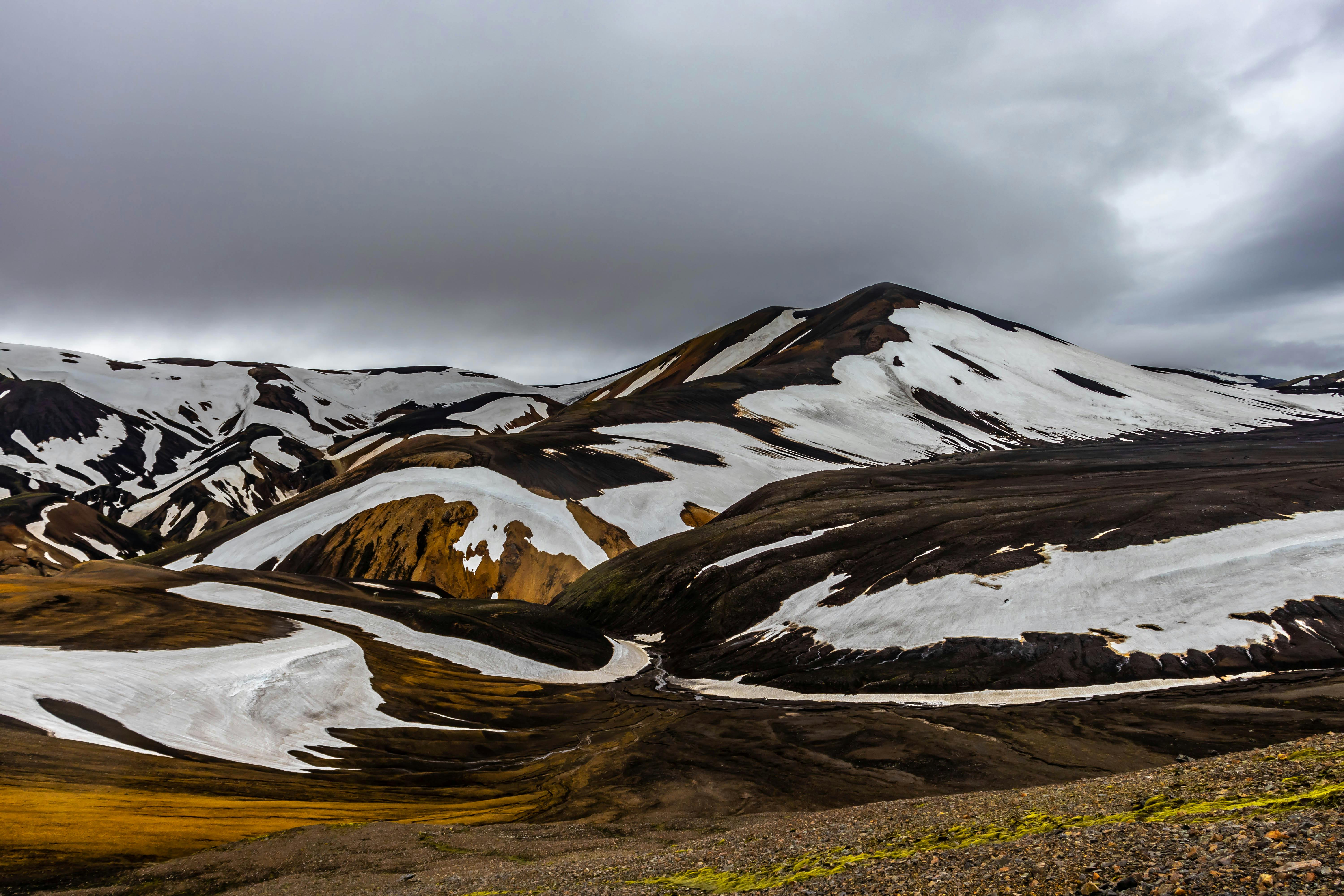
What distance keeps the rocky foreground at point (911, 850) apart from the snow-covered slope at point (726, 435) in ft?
198

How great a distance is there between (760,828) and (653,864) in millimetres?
3346

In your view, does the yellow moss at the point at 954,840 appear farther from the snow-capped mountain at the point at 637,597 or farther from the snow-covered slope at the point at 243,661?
the snow-covered slope at the point at 243,661

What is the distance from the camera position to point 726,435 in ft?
371

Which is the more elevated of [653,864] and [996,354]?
[996,354]

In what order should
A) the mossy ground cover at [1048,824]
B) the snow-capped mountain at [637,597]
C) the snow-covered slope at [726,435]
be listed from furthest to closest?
the snow-covered slope at [726,435]
the snow-capped mountain at [637,597]
the mossy ground cover at [1048,824]

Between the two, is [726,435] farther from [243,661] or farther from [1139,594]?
[243,661]

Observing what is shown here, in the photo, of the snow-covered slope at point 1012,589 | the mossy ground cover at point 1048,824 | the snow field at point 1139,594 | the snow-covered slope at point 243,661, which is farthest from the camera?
the snow field at point 1139,594

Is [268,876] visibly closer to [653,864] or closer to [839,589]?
[653,864]

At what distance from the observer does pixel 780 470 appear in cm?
10350

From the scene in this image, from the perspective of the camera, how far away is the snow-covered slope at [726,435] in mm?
80812

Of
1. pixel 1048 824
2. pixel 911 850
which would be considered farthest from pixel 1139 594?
pixel 911 850

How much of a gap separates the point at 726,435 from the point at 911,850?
102366 millimetres

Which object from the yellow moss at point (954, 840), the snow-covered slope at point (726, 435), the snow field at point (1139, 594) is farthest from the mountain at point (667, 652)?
the yellow moss at point (954, 840)

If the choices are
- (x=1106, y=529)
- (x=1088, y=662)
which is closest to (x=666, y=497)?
(x=1106, y=529)
